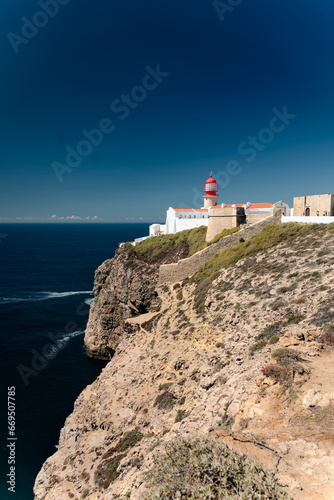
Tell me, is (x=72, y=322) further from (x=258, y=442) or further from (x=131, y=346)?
(x=258, y=442)

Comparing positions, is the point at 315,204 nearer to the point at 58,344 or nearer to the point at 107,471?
the point at 107,471

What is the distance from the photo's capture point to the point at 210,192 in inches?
1953

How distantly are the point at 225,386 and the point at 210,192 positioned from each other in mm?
41855

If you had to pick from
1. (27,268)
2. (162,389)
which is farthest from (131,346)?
(27,268)

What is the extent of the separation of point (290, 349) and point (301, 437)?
15.2 ft

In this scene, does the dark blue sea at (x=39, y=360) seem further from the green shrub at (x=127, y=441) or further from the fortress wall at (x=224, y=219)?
the fortress wall at (x=224, y=219)

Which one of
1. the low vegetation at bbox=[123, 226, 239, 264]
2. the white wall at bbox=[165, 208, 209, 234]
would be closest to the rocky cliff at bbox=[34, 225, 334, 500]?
the low vegetation at bbox=[123, 226, 239, 264]

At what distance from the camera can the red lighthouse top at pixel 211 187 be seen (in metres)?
49.1

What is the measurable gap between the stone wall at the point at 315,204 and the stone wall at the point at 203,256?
2.99 m

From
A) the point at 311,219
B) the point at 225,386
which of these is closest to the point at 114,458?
the point at 225,386

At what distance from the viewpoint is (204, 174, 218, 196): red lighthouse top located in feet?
161

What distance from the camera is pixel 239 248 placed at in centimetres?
2814

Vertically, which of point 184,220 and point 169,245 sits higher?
point 184,220

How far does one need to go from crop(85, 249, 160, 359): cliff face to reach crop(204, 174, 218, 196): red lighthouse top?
19.5 meters
